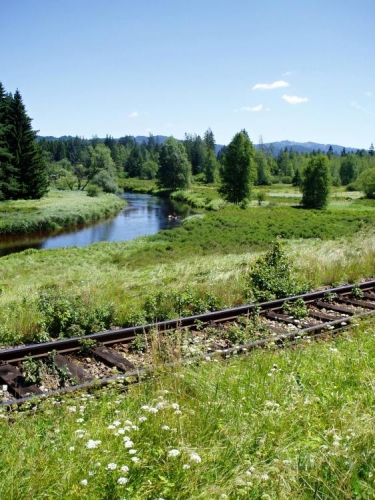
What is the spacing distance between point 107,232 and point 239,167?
3122 centimetres

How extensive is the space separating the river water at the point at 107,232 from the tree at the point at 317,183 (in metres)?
20.1

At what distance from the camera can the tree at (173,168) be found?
3812 inches

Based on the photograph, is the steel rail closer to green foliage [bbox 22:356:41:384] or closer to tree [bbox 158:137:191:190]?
green foliage [bbox 22:356:41:384]

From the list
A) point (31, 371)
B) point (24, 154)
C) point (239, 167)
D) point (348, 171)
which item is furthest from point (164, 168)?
point (31, 371)

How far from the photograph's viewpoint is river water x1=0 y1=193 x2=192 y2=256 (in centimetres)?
3859

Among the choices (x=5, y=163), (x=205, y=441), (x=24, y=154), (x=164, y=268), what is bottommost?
(x=164, y=268)

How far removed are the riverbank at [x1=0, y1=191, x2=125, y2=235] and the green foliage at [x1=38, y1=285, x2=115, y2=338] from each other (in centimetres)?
3734

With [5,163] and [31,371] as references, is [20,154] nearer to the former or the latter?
[5,163]

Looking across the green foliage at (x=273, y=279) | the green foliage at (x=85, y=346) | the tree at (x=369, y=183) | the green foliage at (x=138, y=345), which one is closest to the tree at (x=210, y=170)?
the tree at (x=369, y=183)

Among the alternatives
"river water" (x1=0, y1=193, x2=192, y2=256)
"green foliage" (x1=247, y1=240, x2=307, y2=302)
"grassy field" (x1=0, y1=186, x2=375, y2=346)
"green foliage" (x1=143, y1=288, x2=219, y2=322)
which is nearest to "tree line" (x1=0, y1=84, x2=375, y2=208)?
"river water" (x1=0, y1=193, x2=192, y2=256)

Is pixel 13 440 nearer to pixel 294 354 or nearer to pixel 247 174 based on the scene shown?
pixel 294 354

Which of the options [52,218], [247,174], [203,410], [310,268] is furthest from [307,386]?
[247,174]

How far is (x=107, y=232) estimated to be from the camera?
45.8 m

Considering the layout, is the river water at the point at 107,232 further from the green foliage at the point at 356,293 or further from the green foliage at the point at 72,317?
the green foliage at the point at 356,293
